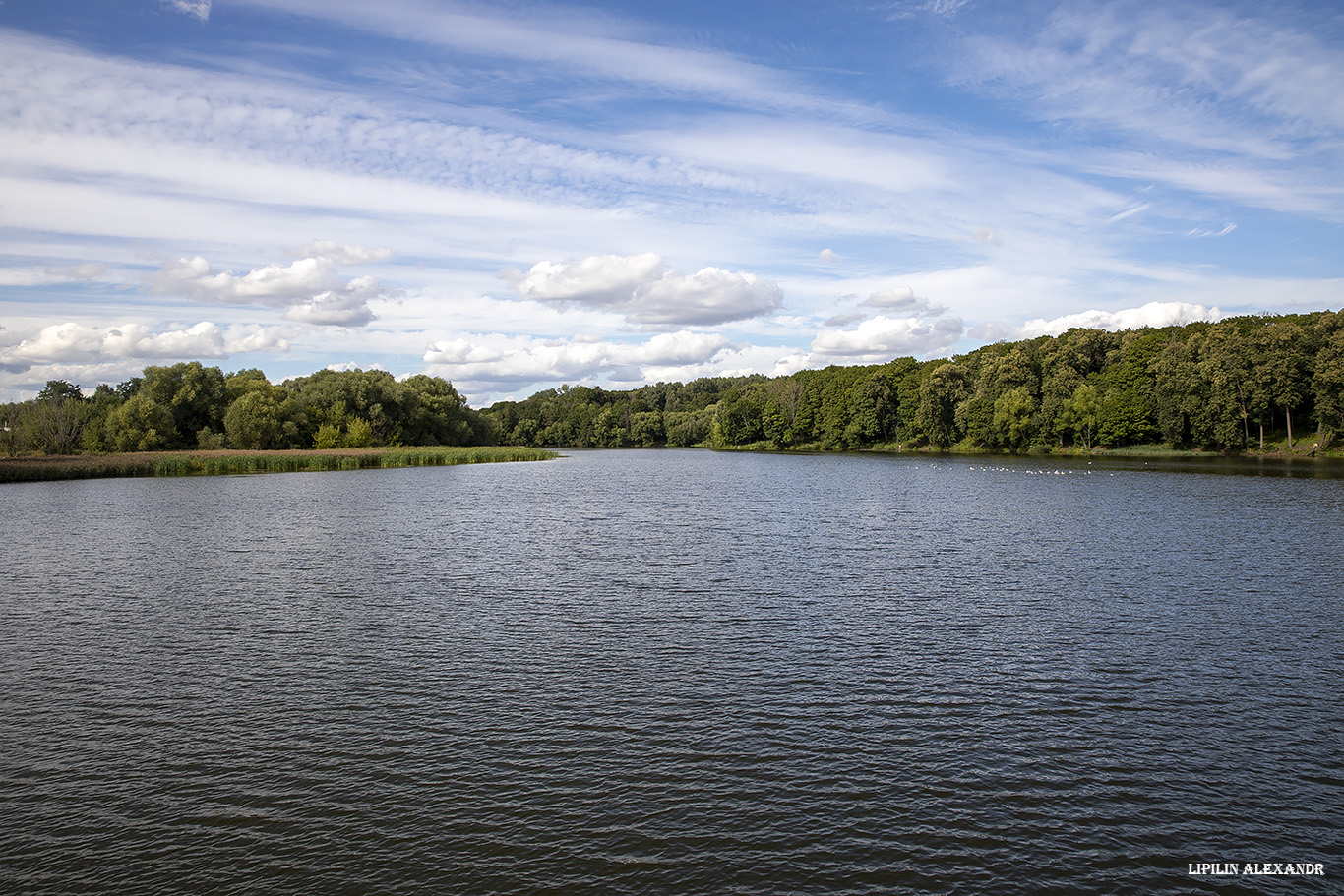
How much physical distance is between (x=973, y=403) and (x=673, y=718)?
99.7 m

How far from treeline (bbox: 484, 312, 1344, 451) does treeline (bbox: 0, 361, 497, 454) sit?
211 ft

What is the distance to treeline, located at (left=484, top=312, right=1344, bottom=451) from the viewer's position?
74.4 metres

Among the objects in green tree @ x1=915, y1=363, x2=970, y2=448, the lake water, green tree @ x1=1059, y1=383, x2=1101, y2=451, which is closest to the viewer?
the lake water

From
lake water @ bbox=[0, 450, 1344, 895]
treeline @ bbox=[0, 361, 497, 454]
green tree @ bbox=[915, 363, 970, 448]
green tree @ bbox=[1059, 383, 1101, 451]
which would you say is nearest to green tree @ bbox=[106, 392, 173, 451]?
treeline @ bbox=[0, 361, 497, 454]

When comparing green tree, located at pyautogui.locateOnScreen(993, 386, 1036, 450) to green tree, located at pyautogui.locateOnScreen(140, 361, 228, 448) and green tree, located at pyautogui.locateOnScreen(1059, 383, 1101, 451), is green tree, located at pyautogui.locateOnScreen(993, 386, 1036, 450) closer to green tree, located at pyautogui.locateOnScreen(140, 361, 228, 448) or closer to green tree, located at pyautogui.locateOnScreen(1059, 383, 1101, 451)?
green tree, located at pyautogui.locateOnScreen(1059, 383, 1101, 451)

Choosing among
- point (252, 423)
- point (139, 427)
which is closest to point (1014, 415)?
point (252, 423)

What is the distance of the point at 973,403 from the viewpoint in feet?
340

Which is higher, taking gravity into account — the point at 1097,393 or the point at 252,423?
the point at 1097,393

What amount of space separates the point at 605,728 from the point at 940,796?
4.98 m

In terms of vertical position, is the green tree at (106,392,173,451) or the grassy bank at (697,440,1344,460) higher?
the green tree at (106,392,173,451)

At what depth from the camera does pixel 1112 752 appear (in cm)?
1138

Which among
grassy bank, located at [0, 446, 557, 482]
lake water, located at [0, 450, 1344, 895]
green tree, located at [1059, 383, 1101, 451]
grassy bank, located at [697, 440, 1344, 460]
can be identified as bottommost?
lake water, located at [0, 450, 1344, 895]

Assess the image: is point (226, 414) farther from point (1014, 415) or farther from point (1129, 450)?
point (1129, 450)

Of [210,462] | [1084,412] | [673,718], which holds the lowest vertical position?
[673,718]
